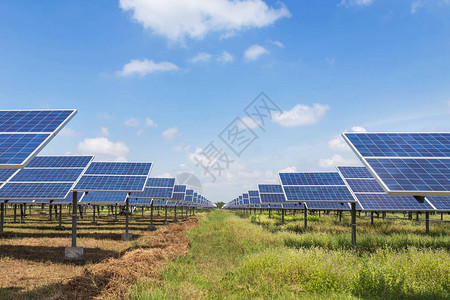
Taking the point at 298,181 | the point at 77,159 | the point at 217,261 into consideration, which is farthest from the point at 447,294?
the point at 77,159

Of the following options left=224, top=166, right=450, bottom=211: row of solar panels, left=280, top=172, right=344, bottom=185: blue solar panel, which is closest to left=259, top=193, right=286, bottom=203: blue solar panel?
left=224, top=166, right=450, bottom=211: row of solar panels

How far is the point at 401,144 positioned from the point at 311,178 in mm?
12361

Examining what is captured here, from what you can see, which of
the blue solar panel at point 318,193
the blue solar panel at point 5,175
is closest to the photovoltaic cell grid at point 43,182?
the blue solar panel at point 5,175

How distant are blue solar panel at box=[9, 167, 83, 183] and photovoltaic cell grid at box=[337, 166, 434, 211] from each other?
19937 millimetres

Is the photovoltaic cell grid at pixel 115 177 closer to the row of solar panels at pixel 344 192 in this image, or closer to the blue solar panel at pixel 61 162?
the blue solar panel at pixel 61 162

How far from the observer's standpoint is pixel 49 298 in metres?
8.84

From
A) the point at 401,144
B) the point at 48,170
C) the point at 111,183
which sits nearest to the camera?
the point at 401,144

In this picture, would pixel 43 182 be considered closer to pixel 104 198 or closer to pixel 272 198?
pixel 104 198

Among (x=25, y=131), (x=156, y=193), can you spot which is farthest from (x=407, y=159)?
(x=156, y=193)

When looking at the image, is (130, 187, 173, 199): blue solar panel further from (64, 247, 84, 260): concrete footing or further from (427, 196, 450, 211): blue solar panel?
(427, 196, 450, 211): blue solar panel

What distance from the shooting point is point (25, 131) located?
42.2 ft

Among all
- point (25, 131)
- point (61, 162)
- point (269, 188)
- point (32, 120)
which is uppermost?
point (32, 120)

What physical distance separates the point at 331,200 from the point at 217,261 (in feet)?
31.8

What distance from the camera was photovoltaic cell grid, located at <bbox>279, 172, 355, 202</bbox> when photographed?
70.8 ft
